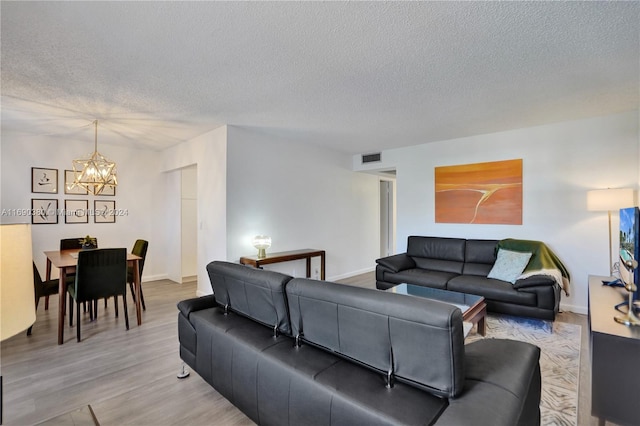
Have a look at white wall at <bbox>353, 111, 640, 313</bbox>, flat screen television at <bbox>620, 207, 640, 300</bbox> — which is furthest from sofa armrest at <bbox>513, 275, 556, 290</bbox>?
white wall at <bbox>353, 111, 640, 313</bbox>

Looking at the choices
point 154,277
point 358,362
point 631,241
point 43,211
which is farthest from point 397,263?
point 43,211

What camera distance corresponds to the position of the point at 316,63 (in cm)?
241

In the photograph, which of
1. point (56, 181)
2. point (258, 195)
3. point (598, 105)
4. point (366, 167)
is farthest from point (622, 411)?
point (56, 181)

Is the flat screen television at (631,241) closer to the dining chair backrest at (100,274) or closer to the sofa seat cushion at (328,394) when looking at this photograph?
the sofa seat cushion at (328,394)

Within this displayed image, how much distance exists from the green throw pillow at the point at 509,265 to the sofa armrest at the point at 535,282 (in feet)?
0.65

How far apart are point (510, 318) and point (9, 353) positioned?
5131 mm

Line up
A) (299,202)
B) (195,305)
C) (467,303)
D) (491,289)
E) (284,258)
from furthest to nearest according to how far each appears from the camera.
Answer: (299,202), (284,258), (491,289), (467,303), (195,305)

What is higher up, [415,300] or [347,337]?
[415,300]

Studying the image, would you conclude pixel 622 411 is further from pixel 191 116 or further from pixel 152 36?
pixel 191 116

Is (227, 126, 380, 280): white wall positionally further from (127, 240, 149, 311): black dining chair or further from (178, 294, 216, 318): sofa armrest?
(178, 294, 216, 318): sofa armrest

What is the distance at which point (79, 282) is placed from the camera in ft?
9.62

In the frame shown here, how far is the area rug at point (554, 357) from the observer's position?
190 centimetres

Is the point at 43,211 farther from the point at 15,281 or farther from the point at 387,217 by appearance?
the point at 387,217

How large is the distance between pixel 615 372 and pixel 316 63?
8.93 feet
